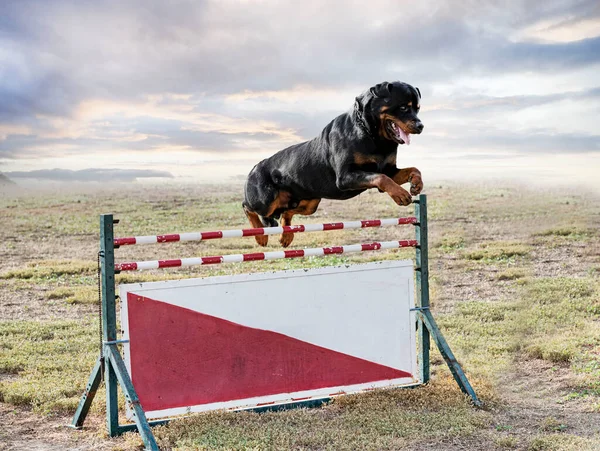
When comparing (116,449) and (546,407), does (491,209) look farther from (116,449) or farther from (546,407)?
(116,449)

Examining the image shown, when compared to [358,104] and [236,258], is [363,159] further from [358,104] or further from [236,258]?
[236,258]

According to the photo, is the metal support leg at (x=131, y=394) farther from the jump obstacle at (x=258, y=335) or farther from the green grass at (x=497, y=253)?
the green grass at (x=497, y=253)

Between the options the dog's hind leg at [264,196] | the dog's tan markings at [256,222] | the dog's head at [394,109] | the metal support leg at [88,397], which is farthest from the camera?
the dog's tan markings at [256,222]

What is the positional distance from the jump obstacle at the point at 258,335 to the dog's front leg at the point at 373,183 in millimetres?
445

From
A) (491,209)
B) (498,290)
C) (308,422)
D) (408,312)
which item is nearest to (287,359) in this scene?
(308,422)

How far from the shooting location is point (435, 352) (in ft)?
19.4

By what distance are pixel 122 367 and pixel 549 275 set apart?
693 cm

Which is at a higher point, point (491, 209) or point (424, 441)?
point (491, 209)

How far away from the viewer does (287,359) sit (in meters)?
4.41

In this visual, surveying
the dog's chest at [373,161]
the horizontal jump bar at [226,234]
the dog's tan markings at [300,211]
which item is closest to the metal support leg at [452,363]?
the horizontal jump bar at [226,234]

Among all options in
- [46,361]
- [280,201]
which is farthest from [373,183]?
[46,361]

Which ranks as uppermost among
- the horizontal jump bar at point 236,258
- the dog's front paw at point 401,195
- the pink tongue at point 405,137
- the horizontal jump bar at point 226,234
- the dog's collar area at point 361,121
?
the dog's collar area at point 361,121

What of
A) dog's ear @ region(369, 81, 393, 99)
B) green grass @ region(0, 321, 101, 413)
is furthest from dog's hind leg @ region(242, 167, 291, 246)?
green grass @ region(0, 321, 101, 413)

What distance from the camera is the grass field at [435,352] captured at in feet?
13.0
